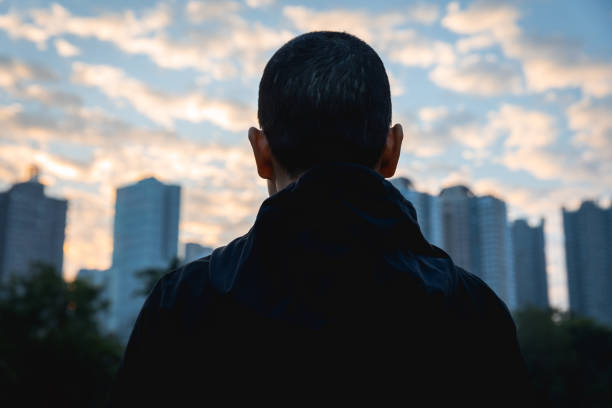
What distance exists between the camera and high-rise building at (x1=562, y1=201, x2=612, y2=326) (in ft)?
318

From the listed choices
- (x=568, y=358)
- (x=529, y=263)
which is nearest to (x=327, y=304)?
(x=568, y=358)

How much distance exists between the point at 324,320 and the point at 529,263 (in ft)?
379

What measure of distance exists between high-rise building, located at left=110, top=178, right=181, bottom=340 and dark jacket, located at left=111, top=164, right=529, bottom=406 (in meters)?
116

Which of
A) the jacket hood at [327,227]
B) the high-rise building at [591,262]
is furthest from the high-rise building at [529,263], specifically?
the jacket hood at [327,227]

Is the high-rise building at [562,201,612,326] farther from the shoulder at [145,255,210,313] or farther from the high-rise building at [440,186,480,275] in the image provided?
the shoulder at [145,255,210,313]

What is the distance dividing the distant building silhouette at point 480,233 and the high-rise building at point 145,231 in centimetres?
6774

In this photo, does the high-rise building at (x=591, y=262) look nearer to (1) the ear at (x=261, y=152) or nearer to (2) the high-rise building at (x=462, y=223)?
(2) the high-rise building at (x=462, y=223)

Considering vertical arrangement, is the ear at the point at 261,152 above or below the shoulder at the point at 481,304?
above

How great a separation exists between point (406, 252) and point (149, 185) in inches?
4678

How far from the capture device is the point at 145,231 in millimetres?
117000

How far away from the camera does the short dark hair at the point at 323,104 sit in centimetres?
161

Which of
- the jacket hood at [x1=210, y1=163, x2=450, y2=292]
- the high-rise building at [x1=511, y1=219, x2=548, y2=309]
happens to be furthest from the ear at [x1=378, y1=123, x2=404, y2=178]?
the high-rise building at [x1=511, y1=219, x2=548, y2=309]

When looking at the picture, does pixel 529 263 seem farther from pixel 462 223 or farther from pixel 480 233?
pixel 462 223

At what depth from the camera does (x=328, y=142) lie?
1613mm
